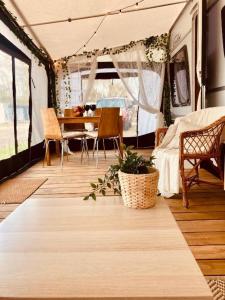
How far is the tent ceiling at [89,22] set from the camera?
12.9ft

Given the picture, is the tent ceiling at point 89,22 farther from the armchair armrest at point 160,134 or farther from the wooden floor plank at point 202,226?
the wooden floor plank at point 202,226

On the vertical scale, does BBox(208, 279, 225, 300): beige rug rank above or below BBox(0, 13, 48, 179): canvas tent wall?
below

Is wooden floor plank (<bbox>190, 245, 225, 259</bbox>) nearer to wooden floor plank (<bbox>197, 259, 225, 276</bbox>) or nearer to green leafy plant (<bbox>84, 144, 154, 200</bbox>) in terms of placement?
wooden floor plank (<bbox>197, 259, 225, 276</bbox>)

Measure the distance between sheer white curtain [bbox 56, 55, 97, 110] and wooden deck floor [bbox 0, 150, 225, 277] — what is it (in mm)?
2288

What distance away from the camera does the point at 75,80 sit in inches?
272

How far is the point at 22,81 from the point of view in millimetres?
5059

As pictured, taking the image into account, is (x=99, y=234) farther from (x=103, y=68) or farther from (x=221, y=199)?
(x=103, y=68)

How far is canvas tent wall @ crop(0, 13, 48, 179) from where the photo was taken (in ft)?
13.8

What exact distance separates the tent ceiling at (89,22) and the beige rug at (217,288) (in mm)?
3534

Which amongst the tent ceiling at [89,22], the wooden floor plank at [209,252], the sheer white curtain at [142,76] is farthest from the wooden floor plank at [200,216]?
the sheer white curtain at [142,76]

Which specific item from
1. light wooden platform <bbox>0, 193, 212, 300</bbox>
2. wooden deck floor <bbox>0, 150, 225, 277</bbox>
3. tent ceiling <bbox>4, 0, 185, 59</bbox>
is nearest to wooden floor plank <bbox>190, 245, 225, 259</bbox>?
wooden deck floor <bbox>0, 150, 225, 277</bbox>

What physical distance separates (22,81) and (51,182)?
2.03 m

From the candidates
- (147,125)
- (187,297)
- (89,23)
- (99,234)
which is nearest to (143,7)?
(89,23)

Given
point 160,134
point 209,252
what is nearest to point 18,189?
point 160,134
